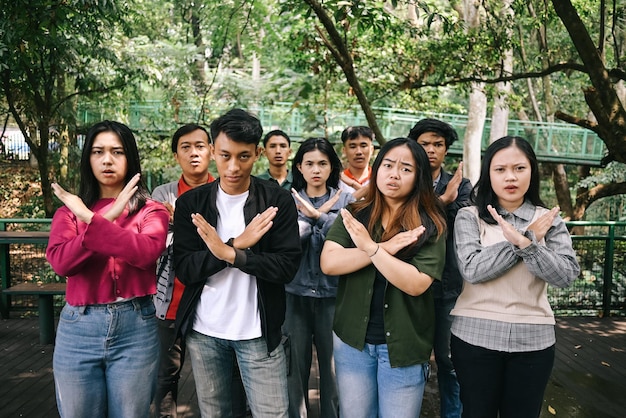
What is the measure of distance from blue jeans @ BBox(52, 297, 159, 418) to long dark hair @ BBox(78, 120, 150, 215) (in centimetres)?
41

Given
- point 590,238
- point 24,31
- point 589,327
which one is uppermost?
point 24,31

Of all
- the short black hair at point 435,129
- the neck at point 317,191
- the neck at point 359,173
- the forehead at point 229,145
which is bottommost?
the neck at point 317,191

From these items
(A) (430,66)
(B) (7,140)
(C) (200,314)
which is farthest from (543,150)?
(B) (7,140)

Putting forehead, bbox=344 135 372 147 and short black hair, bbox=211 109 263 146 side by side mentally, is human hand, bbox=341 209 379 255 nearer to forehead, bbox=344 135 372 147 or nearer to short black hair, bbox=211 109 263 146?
short black hair, bbox=211 109 263 146

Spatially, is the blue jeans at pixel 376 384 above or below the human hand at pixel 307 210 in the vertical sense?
below

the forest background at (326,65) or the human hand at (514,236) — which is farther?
the forest background at (326,65)

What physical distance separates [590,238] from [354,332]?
461cm

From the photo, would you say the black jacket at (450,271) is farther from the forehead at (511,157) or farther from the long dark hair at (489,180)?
the forehead at (511,157)

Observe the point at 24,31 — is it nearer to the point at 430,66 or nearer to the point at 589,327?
the point at 430,66

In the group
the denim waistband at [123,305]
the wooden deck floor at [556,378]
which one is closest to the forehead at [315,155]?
the denim waistband at [123,305]

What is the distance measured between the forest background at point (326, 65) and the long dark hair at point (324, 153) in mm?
1617

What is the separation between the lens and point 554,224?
7.13ft

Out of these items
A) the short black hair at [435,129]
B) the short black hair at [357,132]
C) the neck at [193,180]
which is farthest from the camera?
the short black hair at [357,132]

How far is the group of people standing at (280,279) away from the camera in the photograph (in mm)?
1994
